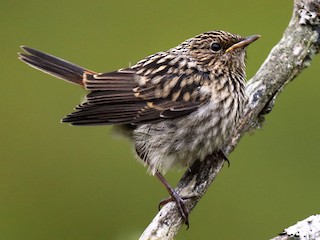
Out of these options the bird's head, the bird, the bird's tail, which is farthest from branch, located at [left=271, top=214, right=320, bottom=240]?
the bird's tail

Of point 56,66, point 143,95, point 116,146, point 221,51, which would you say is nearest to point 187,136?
point 143,95

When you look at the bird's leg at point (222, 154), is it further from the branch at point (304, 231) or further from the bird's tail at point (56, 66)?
the bird's tail at point (56, 66)

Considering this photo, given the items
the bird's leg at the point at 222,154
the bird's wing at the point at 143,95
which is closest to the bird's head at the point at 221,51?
the bird's wing at the point at 143,95

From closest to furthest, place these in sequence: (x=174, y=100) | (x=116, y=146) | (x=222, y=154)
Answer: (x=222, y=154)
(x=174, y=100)
(x=116, y=146)

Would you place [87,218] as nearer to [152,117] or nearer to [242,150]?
[242,150]

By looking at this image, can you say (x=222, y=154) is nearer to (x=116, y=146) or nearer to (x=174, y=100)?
(x=174, y=100)

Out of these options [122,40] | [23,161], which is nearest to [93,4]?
[122,40]

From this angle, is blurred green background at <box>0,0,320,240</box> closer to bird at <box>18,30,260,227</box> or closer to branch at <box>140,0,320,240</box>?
bird at <box>18,30,260,227</box>
